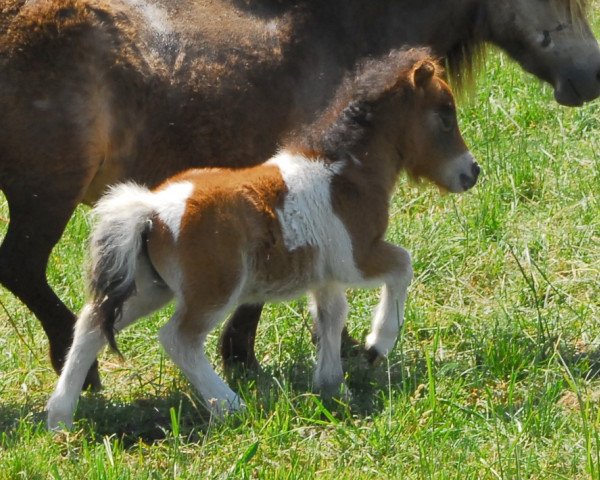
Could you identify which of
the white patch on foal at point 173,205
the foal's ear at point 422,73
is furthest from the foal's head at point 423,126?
the white patch on foal at point 173,205

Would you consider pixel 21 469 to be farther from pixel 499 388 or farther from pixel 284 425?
pixel 499 388

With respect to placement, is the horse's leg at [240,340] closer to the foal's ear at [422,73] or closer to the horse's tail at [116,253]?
the horse's tail at [116,253]

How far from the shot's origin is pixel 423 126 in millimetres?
5004

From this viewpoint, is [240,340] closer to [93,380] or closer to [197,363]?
[93,380]

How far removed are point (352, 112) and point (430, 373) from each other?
42.9 inches

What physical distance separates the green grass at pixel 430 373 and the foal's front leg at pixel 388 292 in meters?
0.13

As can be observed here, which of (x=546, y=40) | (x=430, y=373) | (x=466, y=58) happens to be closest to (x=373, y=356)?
(x=430, y=373)

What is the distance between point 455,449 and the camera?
4.18m

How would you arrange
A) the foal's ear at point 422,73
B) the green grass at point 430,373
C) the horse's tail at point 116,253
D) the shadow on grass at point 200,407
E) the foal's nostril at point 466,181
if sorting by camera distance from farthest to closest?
the foal's nostril at point 466,181, the foal's ear at point 422,73, the shadow on grass at point 200,407, the horse's tail at point 116,253, the green grass at point 430,373

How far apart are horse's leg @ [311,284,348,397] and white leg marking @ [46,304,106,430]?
86 cm

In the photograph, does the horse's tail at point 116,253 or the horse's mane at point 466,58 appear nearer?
the horse's tail at point 116,253

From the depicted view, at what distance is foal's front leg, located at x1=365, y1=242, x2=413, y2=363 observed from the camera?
191 inches

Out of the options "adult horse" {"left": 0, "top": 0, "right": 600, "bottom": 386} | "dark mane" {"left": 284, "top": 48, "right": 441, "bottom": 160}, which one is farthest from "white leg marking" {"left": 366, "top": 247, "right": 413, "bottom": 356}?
"adult horse" {"left": 0, "top": 0, "right": 600, "bottom": 386}

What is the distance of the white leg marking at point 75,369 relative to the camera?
4.59 meters
